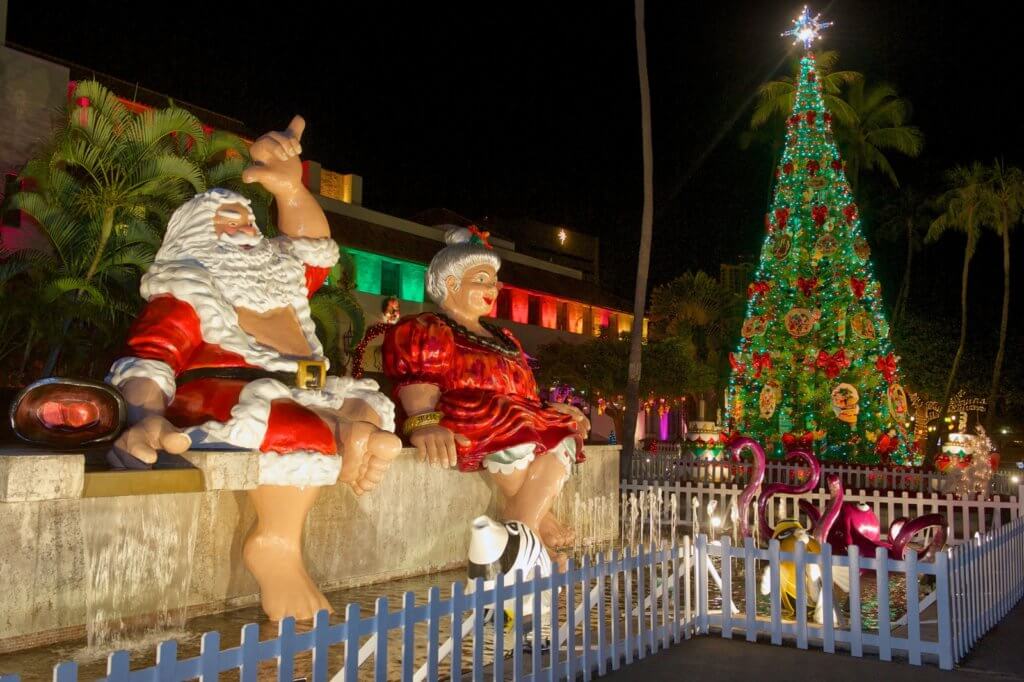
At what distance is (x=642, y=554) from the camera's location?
5281 mm

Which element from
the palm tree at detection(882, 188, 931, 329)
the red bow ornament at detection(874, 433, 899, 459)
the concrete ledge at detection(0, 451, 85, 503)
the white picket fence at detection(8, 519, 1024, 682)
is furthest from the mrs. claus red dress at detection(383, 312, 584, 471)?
the palm tree at detection(882, 188, 931, 329)

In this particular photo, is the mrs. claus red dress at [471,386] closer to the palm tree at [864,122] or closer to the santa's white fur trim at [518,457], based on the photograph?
the santa's white fur trim at [518,457]

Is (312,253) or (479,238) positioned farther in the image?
(479,238)

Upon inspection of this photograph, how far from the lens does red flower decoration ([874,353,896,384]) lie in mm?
16016

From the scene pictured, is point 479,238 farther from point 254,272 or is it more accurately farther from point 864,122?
point 864,122

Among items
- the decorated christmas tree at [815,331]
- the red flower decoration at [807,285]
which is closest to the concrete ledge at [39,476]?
the decorated christmas tree at [815,331]

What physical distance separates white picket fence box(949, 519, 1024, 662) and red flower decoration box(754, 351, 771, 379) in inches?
362

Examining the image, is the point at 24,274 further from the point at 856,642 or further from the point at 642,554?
the point at 856,642

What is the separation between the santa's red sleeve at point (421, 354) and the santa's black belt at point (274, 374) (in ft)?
4.11

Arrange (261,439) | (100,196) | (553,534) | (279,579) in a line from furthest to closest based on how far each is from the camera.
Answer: (100,196) < (553,534) < (279,579) < (261,439)

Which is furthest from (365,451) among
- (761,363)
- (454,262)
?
(761,363)

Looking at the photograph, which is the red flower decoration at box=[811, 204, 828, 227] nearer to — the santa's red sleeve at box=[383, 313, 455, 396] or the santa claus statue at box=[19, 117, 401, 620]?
the santa's red sleeve at box=[383, 313, 455, 396]

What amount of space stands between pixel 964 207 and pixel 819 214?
45.6ft

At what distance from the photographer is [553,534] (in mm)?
6551
